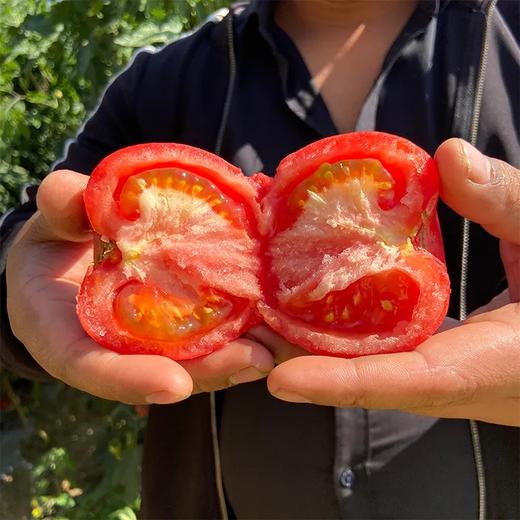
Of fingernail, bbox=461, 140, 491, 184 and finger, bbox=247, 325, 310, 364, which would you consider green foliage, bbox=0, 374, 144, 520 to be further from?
fingernail, bbox=461, 140, 491, 184

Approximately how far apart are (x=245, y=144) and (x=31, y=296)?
2.02ft

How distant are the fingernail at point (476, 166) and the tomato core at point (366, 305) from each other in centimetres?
22

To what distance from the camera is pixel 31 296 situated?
144 cm

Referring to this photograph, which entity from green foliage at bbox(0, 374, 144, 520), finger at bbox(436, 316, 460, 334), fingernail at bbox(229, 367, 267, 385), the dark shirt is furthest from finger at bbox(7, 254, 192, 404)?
green foliage at bbox(0, 374, 144, 520)

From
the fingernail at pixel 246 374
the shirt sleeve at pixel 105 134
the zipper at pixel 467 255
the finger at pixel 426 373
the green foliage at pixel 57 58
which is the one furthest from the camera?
the green foliage at pixel 57 58

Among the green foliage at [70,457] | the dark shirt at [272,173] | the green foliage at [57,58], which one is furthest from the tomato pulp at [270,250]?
the green foliage at [70,457]

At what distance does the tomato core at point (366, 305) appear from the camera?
1236 millimetres

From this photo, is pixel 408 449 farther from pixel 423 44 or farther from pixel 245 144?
pixel 423 44

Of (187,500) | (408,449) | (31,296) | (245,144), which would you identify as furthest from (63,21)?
(408,449)

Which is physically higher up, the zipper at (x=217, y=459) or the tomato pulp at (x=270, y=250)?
the tomato pulp at (x=270, y=250)

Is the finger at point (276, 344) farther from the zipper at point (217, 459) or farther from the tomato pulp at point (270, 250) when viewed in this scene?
the zipper at point (217, 459)

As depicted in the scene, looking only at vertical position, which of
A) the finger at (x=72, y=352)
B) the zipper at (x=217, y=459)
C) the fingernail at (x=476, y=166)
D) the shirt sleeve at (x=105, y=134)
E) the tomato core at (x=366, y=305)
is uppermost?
the fingernail at (x=476, y=166)

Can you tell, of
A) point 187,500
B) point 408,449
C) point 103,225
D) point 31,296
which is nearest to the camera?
point 103,225

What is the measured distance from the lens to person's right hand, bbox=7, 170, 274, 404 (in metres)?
1.13
